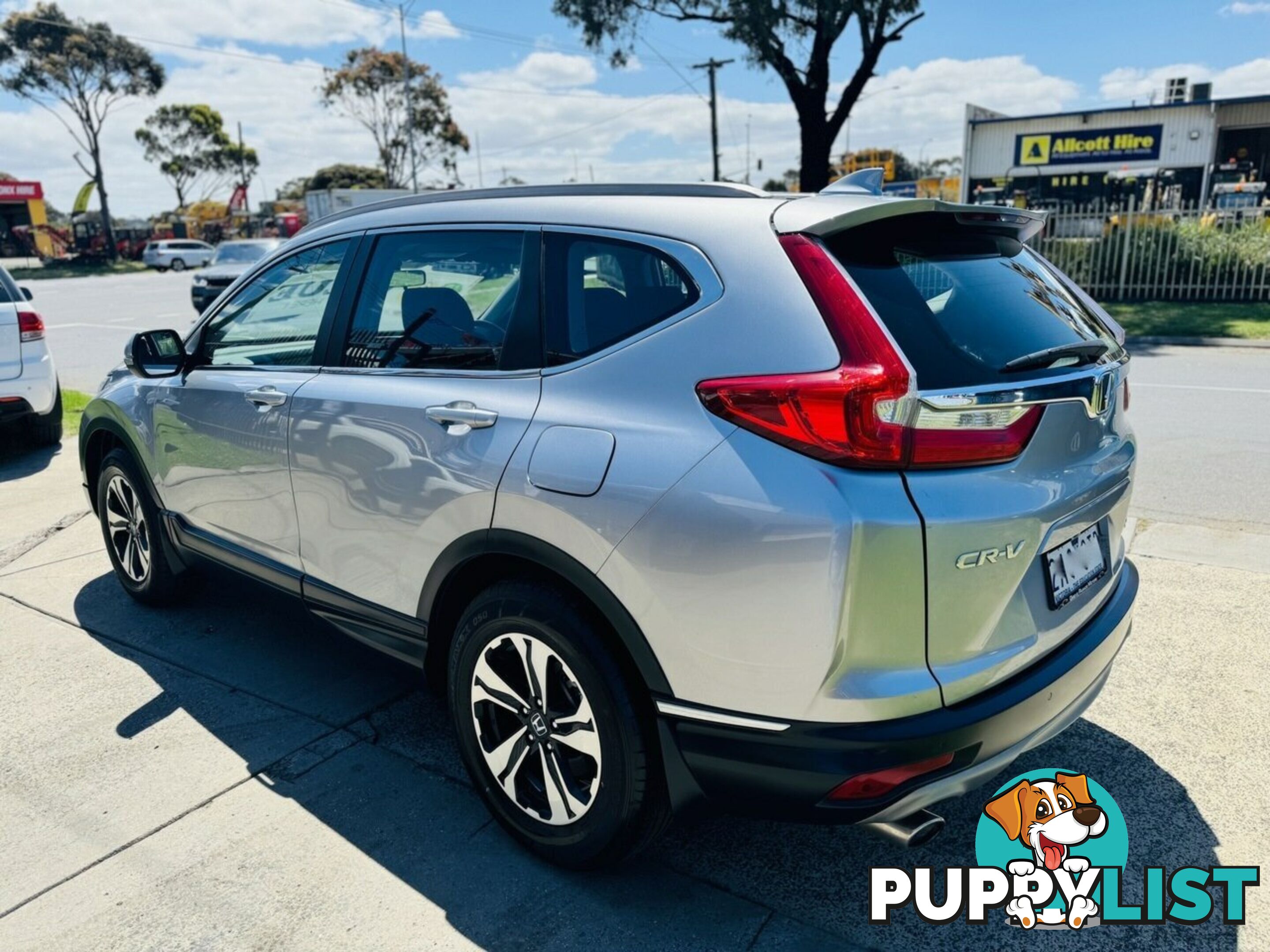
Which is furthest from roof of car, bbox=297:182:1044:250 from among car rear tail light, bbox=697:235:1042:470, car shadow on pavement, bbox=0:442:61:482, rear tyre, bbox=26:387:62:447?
rear tyre, bbox=26:387:62:447

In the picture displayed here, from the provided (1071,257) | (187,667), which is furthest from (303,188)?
(187,667)

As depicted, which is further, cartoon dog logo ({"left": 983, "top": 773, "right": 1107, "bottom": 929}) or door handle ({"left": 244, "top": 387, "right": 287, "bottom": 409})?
door handle ({"left": 244, "top": 387, "right": 287, "bottom": 409})

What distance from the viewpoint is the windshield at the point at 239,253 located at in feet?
74.5

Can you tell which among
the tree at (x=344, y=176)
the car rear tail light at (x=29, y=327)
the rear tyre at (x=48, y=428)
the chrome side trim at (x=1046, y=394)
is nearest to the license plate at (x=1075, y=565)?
the chrome side trim at (x=1046, y=394)

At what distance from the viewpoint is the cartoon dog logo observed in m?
2.46

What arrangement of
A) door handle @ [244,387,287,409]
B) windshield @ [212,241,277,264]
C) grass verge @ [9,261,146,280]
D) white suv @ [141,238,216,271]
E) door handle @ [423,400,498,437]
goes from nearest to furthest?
door handle @ [423,400,498,437] → door handle @ [244,387,287,409] → windshield @ [212,241,277,264] → grass verge @ [9,261,146,280] → white suv @ [141,238,216,271]

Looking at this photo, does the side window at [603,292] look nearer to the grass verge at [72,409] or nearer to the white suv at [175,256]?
the grass verge at [72,409]

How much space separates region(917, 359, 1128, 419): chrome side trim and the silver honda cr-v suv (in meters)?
0.01

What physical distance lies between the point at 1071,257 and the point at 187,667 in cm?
1752

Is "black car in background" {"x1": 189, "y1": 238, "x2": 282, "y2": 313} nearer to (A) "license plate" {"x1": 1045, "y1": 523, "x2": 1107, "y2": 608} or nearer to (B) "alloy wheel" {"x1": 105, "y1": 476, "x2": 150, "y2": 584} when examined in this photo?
(B) "alloy wheel" {"x1": 105, "y1": 476, "x2": 150, "y2": 584}

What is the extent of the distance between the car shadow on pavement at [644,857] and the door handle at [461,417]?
34.2 inches

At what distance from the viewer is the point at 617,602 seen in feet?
7.35

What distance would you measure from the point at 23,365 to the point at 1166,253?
17216 millimetres

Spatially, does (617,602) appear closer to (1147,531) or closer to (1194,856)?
(1194,856)
